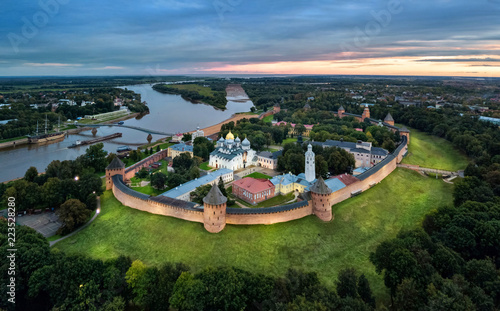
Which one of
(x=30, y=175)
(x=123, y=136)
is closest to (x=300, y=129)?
(x=123, y=136)

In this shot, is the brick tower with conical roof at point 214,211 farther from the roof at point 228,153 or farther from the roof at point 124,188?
the roof at point 228,153

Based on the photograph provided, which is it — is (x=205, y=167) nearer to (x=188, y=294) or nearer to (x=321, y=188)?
(x=321, y=188)

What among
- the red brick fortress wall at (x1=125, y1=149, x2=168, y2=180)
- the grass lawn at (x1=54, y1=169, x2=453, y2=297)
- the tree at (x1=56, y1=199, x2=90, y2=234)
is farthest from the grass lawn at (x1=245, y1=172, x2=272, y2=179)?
the tree at (x1=56, y1=199, x2=90, y2=234)

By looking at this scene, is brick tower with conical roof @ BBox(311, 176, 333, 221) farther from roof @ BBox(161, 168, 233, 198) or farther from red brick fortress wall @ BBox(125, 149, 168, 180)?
red brick fortress wall @ BBox(125, 149, 168, 180)

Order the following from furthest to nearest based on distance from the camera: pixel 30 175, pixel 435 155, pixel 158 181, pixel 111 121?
pixel 111 121, pixel 435 155, pixel 30 175, pixel 158 181

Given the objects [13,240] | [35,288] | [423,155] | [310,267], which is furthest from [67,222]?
[423,155]

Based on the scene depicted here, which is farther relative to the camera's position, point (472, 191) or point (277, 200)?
point (277, 200)
